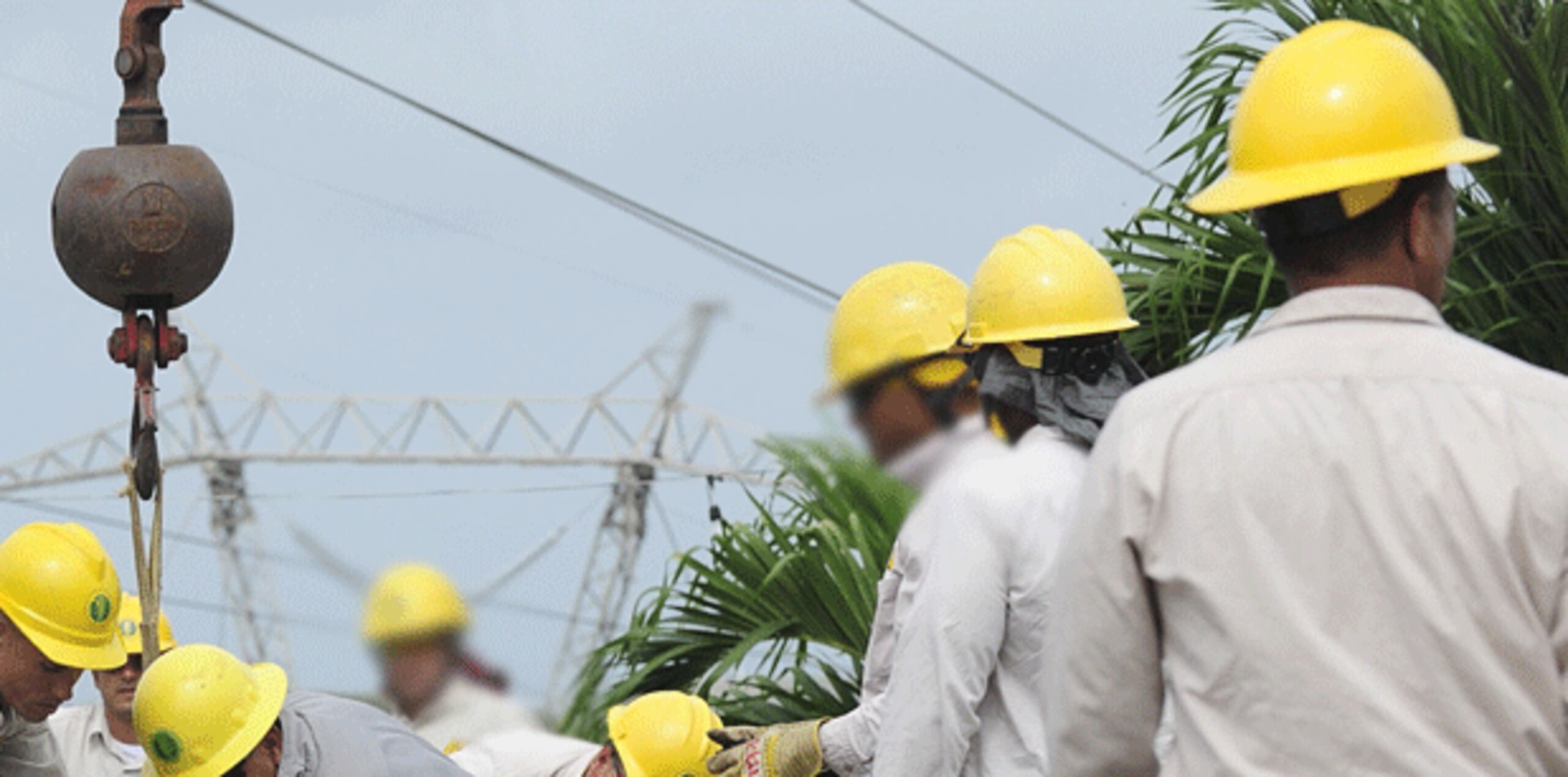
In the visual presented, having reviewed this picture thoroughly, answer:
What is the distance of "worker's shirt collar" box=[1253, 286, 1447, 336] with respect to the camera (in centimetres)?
234

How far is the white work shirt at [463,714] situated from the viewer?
16.0 ft

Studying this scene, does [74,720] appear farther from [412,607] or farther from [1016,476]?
[1016,476]

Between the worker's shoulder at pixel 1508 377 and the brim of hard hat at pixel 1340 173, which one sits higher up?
the brim of hard hat at pixel 1340 173

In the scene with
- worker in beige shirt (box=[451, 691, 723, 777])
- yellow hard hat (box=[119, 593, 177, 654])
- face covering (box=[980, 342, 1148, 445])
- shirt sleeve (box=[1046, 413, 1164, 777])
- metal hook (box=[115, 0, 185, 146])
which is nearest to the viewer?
shirt sleeve (box=[1046, 413, 1164, 777])

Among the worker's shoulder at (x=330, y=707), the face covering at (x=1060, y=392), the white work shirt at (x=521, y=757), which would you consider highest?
the face covering at (x=1060, y=392)

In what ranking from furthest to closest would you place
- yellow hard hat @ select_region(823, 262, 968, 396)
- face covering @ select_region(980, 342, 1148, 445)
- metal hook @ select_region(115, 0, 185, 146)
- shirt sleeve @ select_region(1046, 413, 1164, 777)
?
metal hook @ select_region(115, 0, 185, 146)
yellow hard hat @ select_region(823, 262, 968, 396)
face covering @ select_region(980, 342, 1148, 445)
shirt sleeve @ select_region(1046, 413, 1164, 777)

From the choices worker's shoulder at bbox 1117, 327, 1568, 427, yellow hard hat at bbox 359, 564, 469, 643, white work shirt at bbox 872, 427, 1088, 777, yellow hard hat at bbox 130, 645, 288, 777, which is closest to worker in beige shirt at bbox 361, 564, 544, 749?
yellow hard hat at bbox 359, 564, 469, 643

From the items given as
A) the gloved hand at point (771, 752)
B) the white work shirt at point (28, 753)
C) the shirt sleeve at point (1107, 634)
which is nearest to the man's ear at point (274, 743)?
the gloved hand at point (771, 752)

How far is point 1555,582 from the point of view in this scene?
7.25 ft

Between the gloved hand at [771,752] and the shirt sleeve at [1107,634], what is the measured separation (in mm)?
2300

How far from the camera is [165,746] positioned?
14.0ft

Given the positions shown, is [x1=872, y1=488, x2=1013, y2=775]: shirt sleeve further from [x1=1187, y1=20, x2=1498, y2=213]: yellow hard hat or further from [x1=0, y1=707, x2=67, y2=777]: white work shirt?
[x1=0, y1=707, x2=67, y2=777]: white work shirt

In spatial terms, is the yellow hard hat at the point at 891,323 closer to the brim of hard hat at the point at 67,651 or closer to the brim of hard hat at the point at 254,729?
the brim of hard hat at the point at 254,729

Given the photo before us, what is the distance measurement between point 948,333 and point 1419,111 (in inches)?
82.6
